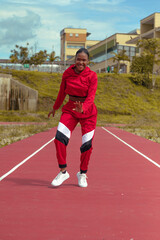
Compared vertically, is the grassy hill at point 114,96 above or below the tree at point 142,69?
below

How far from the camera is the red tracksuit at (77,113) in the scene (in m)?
6.63

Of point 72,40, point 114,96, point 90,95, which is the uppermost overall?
point 72,40

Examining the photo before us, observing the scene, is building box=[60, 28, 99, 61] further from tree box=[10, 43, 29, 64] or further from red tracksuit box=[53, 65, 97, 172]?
red tracksuit box=[53, 65, 97, 172]

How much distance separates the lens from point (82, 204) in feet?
19.2

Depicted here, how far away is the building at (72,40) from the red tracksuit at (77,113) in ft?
378

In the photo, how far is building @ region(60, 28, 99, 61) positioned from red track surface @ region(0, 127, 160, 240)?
11281cm

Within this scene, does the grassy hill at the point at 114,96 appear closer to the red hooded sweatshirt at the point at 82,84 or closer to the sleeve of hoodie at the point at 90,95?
the red hooded sweatshirt at the point at 82,84

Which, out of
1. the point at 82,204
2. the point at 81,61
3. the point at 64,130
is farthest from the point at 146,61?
the point at 82,204

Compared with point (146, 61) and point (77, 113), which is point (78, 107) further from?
point (146, 61)

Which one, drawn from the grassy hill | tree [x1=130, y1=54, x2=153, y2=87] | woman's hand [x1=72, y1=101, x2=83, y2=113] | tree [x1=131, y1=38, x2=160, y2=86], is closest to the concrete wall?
the grassy hill

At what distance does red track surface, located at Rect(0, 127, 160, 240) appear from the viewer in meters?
4.57

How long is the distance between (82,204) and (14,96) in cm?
4251

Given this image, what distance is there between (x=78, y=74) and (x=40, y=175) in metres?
2.53

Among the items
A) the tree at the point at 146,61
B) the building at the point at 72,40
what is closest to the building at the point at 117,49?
the tree at the point at 146,61
